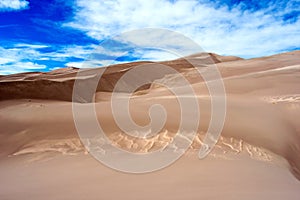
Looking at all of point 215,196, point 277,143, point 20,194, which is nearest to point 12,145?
point 20,194

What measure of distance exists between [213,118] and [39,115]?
2.99 metres

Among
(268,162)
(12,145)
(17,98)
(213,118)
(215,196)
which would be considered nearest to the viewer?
(215,196)

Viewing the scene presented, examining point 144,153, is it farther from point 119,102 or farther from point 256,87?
point 256,87

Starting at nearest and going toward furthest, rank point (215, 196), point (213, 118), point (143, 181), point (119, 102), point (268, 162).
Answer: point (215, 196) → point (143, 181) → point (268, 162) → point (213, 118) → point (119, 102)

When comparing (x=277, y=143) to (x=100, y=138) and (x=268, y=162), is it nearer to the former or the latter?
(x=268, y=162)

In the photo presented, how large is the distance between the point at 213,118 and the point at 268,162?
1274mm

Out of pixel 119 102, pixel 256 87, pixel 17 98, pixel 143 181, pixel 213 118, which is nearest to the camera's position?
pixel 143 181

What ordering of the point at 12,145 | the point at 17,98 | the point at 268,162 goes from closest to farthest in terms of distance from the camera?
the point at 268,162 < the point at 12,145 < the point at 17,98

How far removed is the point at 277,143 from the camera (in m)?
4.11

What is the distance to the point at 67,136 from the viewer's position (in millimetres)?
4035

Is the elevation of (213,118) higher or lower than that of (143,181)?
higher

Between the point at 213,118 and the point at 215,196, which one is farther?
the point at 213,118

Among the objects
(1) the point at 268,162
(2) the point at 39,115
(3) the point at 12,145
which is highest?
(2) the point at 39,115

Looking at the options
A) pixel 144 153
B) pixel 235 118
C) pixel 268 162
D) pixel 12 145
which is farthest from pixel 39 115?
pixel 268 162
